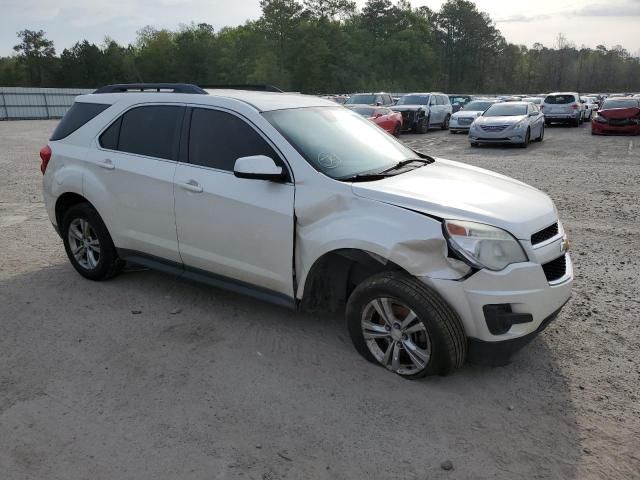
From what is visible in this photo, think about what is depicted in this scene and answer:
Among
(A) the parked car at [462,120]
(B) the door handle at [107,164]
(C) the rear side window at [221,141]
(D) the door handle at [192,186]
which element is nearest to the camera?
(C) the rear side window at [221,141]

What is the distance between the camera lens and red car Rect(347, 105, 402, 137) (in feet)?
64.3

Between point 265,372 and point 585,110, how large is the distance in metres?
30.2

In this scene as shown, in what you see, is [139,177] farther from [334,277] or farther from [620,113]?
[620,113]

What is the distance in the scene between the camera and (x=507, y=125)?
17031 mm

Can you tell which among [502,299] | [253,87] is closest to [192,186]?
[253,87]

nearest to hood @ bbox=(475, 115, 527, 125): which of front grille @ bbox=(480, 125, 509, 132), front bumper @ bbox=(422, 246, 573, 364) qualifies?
front grille @ bbox=(480, 125, 509, 132)

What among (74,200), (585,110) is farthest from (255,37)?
(74,200)

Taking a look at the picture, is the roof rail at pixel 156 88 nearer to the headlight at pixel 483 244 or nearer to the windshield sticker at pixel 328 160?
the windshield sticker at pixel 328 160

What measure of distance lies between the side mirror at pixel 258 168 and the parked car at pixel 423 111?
20.5m

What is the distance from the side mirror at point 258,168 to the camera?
3.71 metres

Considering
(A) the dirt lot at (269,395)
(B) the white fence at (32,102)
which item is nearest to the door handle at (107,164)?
(A) the dirt lot at (269,395)

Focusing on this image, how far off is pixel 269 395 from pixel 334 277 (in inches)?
37.9

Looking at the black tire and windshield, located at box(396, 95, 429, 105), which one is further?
windshield, located at box(396, 95, 429, 105)

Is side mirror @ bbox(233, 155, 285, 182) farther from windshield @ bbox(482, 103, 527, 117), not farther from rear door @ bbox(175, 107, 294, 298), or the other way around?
windshield @ bbox(482, 103, 527, 117)
